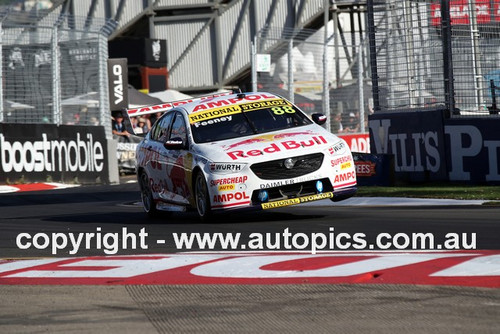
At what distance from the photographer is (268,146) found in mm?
12648

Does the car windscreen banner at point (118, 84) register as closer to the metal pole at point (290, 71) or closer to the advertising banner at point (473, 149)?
the metal pole at point (290, 71)

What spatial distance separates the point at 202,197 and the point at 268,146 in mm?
994

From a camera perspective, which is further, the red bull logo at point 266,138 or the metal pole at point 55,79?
the metal pole at point 55,79

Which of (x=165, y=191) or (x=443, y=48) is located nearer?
(x=165, y=191)

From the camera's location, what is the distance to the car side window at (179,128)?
1379cm

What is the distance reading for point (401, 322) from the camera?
5922mm

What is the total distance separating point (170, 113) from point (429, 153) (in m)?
5.77

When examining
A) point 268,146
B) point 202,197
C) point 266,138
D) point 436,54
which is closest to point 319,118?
point 266,138

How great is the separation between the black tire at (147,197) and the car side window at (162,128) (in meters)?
0.58

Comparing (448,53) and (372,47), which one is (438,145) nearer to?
(448,53)

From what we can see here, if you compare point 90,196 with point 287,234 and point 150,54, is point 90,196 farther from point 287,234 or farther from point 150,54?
point 150,54

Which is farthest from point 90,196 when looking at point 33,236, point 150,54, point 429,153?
point 150,54

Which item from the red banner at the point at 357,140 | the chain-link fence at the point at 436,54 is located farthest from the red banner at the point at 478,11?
the red banner at the point at 357,140

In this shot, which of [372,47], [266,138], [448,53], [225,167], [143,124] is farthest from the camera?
[143,124]
